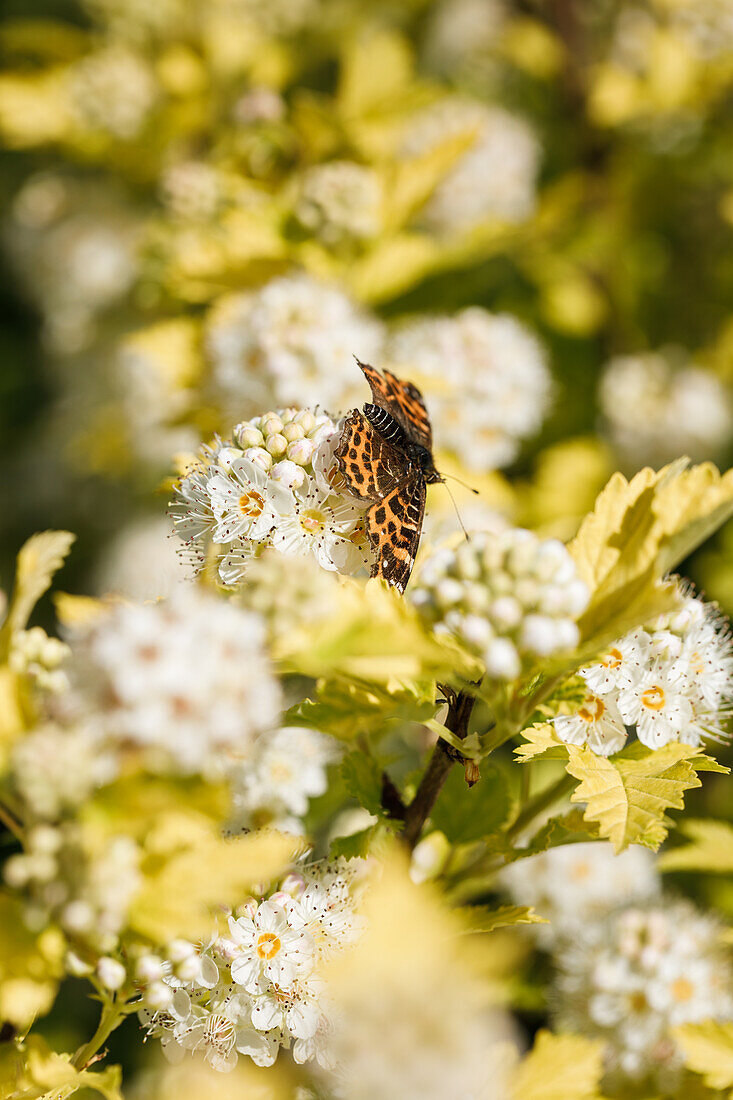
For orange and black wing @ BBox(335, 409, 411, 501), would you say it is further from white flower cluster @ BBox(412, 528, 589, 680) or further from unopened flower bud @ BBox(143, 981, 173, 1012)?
unopened flower bud @ BBox(143, 981, 173, 1012)

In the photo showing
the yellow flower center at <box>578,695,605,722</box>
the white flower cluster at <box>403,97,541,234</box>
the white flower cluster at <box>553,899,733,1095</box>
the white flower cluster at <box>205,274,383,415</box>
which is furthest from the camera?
the white flower cluster at <box>403,97,541,234</box>

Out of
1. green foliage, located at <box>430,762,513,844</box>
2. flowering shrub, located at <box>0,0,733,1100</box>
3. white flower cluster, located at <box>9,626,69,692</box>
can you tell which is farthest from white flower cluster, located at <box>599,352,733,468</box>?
white flower cluster, located at <box>9,626,69,692</box>

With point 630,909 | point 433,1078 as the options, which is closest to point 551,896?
point 630,909

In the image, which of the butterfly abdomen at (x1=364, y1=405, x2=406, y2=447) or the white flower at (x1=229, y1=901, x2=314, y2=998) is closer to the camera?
the white flower at (x1=229, y1=901, x2=314, y2=998)

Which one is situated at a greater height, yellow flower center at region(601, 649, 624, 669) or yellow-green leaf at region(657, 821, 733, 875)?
yellow flower center at region(601, 649, 624, 669)

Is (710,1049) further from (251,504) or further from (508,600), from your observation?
(251,504)

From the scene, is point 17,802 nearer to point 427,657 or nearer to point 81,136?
point 427,657
